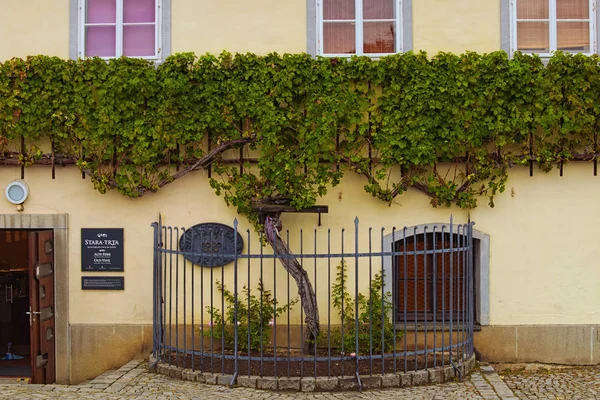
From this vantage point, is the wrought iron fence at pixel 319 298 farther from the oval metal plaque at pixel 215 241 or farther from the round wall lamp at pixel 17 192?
the round wall lamp at pixel 17 192

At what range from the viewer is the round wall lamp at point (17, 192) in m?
10.4

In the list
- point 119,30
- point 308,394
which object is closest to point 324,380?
point 308,394

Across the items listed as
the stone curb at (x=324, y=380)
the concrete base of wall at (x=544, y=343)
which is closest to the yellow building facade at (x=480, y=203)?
the concrete base of wall at (x=544, y=343)

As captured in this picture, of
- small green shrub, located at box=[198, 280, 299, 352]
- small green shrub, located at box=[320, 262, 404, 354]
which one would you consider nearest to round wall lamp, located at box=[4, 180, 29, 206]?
small green shrub, located at box=[198, 280, 299, 352]

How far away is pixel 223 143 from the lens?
33.0 ft

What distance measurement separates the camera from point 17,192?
1041cm

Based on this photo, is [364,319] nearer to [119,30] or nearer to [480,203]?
[480,203]

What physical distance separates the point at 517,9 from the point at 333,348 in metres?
4.80

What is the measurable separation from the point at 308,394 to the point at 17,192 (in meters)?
4.68

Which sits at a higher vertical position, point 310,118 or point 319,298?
point 310,118

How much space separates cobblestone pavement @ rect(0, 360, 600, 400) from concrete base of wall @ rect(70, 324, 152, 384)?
909 millimetres

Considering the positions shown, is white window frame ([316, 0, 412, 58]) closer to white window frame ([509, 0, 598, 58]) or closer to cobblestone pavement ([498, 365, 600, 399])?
white window frame ([509, 0, 598, 58])

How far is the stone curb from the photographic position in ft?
28.1

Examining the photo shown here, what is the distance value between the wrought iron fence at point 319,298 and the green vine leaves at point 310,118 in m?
0.63
